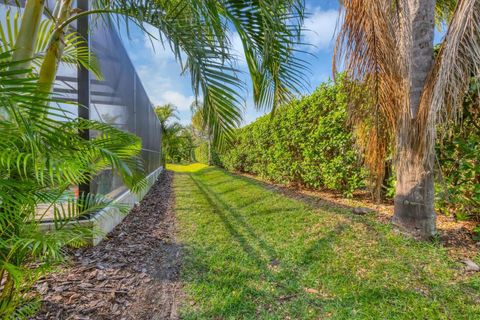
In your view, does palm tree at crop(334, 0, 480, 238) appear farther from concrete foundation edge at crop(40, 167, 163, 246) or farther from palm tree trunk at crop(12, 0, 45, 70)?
concrete foundation edge at crop(40, 167, 163, 246)

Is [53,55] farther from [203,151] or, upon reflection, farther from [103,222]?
[203,151]

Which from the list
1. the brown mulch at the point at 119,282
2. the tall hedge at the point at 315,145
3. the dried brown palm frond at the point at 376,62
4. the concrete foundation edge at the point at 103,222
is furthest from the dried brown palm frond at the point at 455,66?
the concrete foundation edge at the point at 103,222

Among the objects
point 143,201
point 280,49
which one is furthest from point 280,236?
point 143,201

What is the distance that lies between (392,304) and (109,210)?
3.55 metres

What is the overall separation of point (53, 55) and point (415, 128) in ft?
10.9

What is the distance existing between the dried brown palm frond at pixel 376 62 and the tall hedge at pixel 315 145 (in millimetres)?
855

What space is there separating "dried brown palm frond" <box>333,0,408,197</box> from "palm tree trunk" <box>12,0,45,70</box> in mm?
2718

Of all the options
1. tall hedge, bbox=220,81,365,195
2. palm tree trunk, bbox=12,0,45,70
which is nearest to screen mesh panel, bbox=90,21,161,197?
palm tree trunk, bbox=12,0,45,70

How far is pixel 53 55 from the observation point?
157 centimetres

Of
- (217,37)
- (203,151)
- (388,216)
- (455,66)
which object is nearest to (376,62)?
(455,66)

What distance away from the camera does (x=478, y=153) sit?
255 centimetres

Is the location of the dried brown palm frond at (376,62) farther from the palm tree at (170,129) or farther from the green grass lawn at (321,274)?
the palm tree at (170,129)

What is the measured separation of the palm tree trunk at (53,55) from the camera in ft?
4.99

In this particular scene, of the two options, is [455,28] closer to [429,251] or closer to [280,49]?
[280,49]
